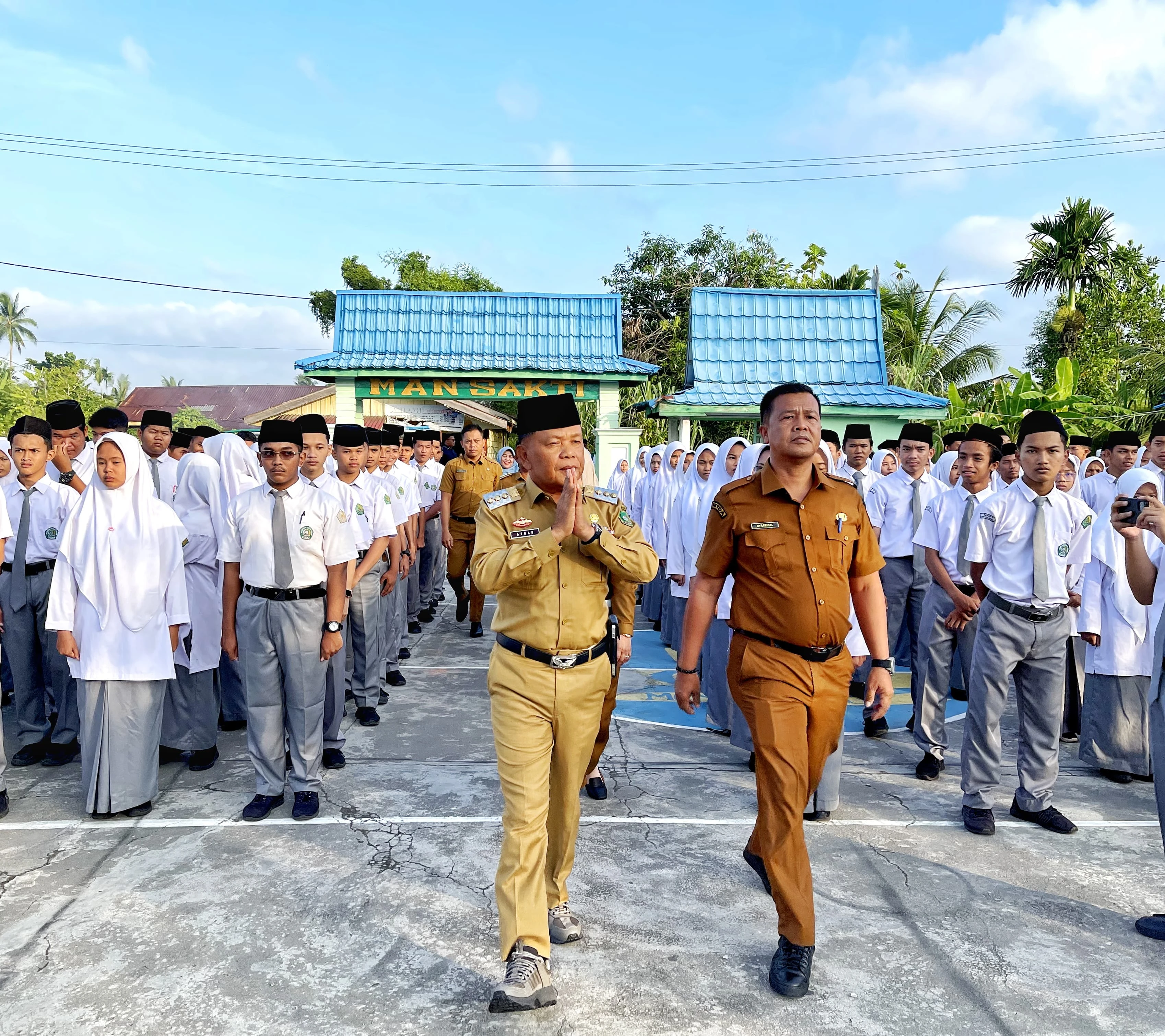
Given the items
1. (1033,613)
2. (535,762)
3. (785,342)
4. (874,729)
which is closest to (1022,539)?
(1033,613)

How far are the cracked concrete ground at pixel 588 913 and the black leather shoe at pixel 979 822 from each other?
119 mm

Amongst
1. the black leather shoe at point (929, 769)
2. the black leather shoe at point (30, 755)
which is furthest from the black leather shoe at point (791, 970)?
the black leather shoe at point (30, 755)

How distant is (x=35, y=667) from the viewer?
578 cm

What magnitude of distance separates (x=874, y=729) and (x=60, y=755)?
542 centimetres

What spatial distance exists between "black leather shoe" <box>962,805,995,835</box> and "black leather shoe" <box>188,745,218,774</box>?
14.6 ft

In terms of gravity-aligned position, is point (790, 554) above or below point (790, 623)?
above

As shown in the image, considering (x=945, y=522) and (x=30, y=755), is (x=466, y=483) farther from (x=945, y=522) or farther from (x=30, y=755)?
(x=945, y=522)

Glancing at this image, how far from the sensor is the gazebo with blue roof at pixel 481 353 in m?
15.5

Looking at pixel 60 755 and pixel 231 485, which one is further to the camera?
pixel 231 485

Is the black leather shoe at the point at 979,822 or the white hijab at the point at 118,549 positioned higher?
the white hijab at the point at 118,549

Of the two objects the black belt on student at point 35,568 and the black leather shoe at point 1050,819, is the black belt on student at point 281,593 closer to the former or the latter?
the black belt on student at point 35,568

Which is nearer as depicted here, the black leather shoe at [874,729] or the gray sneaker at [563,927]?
the gray sneaker at [563,927]

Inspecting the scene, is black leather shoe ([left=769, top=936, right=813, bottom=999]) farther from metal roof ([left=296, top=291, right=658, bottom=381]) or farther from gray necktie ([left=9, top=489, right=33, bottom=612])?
metal roof ([left=296, top=291, right=658, bottom=381])

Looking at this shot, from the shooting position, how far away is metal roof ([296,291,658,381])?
1584cm
